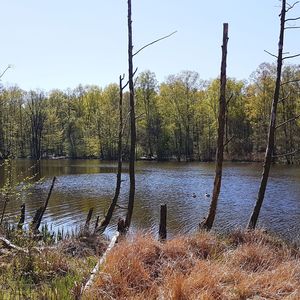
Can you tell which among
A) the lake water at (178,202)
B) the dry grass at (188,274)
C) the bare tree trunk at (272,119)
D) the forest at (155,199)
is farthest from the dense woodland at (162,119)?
the dry grass at (188,274)

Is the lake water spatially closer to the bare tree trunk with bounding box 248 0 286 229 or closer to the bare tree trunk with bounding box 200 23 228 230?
the bare tree trunk with bounding box 248 0 286 229

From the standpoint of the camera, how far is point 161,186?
33.7 meters

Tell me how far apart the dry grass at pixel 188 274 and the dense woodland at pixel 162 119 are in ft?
152

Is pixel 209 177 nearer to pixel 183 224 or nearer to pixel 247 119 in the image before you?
pixel 183 224

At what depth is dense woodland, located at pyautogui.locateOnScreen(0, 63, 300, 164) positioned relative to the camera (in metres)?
58.7

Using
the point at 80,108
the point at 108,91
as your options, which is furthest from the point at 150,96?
the point at 80,108

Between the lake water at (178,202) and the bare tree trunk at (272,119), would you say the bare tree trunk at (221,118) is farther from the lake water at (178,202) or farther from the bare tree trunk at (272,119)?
the lake water at (178,202)

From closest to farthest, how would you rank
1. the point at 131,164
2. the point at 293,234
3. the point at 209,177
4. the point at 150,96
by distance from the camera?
the point at 131,164 < the point at 293,234 < the point at 209,177 < the point at 150,96

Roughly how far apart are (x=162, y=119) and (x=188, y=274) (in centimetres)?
6795

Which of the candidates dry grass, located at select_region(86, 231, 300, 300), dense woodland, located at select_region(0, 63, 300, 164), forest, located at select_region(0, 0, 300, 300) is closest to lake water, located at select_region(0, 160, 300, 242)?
forest, located at select_region(0, 0, 300, 300)

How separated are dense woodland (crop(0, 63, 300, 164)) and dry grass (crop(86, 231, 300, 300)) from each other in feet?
152

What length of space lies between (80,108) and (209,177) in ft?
182

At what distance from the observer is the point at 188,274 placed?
6164 mm

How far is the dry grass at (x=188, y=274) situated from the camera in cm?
537
